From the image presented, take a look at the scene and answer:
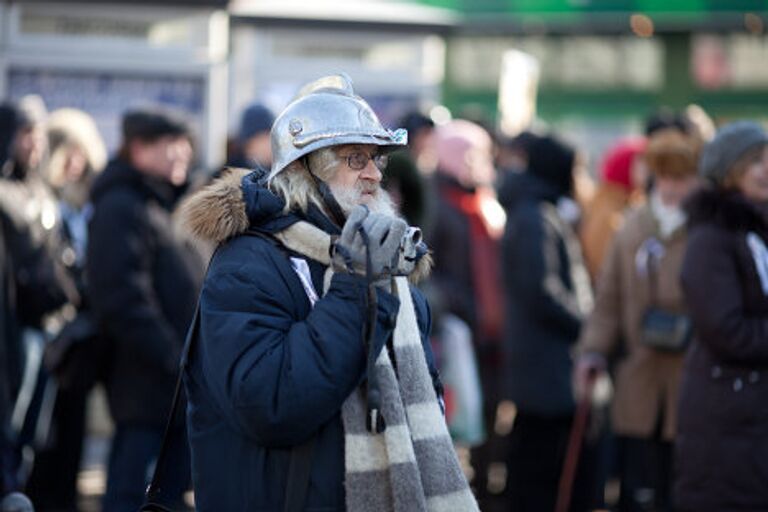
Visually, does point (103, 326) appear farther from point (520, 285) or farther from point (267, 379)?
point (267, 379)

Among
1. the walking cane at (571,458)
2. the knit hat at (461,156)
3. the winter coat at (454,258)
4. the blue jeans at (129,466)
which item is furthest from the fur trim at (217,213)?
the knit hat at (461,156)

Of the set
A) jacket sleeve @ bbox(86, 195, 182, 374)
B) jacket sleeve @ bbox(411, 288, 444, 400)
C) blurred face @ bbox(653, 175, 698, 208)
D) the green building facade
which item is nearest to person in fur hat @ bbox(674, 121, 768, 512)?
blurred face @ bbox(653, 175, 698, 208)

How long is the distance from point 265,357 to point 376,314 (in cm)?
27

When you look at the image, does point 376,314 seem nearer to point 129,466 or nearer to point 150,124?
point 129,466

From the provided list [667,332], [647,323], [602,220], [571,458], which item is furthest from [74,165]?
[667,332]

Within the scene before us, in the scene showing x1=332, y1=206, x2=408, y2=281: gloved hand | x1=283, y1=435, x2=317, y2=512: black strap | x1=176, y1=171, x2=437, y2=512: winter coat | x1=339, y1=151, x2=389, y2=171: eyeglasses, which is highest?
x1=339, y1=151, x2=389, y2=171: eyeglasses

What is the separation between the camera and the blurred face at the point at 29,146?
300 inches

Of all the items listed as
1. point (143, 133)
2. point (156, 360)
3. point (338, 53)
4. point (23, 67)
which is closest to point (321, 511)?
point (156, 360)

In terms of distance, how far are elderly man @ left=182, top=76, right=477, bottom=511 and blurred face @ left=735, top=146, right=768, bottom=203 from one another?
2.34 meters

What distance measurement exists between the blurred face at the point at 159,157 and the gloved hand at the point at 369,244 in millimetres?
3778

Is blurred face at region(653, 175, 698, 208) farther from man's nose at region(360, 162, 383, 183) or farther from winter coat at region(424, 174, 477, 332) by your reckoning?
man's nose at region(360, 162, 383, 183)

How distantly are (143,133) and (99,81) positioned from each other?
9.45 ft

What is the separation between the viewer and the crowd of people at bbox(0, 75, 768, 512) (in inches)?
150

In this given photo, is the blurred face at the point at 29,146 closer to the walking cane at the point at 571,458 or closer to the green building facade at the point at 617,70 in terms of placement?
the walking cane at the point at 571,458
